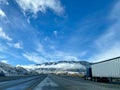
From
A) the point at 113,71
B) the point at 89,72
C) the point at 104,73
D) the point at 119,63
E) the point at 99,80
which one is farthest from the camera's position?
the point at 89,72

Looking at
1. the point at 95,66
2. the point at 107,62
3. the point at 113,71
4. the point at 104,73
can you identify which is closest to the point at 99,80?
the point at 95,66

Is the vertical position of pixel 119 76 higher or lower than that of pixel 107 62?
lower

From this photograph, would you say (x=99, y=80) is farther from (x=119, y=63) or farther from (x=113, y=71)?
(x=119, y=63)

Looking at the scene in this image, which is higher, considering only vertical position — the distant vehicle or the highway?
the distant vehicle

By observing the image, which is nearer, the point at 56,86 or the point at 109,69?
the point at 56,86

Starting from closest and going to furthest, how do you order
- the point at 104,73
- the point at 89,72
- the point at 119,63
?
the point at 119,63
the point at 104,73
the point at 89,72

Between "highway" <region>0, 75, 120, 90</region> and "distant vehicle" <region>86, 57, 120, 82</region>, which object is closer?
"highway" <region>0, 75, 120, 90</region>

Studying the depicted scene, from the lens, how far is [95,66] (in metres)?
63.2

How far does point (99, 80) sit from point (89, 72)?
12319 mm

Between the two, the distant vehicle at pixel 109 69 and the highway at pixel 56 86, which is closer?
the highway at pixel 56 86

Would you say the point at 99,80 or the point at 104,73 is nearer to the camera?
the point at 104,73

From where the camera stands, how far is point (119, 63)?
136ft

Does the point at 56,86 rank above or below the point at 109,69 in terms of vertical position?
below

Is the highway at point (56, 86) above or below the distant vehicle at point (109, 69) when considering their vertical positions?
below
